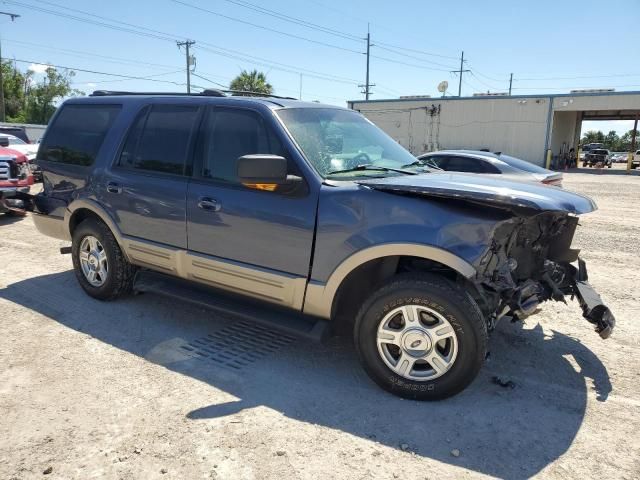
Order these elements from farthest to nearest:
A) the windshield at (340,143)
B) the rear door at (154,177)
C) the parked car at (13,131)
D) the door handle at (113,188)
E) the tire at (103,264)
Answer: the parked car at (13,131)
the tire at (103,264)
the door handle at (113,188)
the rear door at (154,177)
the windshield at (340,143)

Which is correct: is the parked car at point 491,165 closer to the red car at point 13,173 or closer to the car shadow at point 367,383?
the car shadow at point 367,383

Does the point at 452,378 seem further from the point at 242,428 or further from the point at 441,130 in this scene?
the point at 441,130

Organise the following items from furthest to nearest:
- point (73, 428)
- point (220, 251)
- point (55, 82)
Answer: point (55, 82) → point (220, 251) → point (73, 428)

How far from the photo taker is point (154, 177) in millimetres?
4375

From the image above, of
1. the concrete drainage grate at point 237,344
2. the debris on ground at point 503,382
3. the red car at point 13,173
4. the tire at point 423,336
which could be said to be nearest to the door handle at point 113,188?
the concrete drainage grate at point 237,344

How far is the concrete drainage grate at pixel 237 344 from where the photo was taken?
3.90m

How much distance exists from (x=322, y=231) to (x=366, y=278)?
0.58 meters

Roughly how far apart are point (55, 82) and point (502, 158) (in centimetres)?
6987

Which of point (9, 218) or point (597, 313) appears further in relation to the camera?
point (9, 218)

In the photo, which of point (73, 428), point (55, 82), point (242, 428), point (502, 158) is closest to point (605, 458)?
point (242, 428)

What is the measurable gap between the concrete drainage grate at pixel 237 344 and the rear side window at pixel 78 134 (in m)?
2.18

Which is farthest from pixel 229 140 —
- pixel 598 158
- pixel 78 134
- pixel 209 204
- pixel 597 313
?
pixel 598 158

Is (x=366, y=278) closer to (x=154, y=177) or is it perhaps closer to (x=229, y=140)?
(x=229, y=140)

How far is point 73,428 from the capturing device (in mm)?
2967
